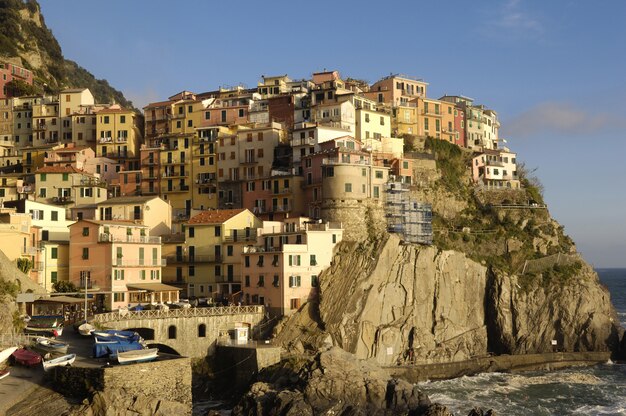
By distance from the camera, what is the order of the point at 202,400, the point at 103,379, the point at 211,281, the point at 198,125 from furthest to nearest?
the point at 198,125 < the point at 211,281 < the point at 202,400 < the point at 103,379

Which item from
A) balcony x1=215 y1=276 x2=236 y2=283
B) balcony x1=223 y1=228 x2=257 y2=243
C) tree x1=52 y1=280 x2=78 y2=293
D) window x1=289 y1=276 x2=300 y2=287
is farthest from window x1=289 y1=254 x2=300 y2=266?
tree x1=52 y1=280 x2=78 y2=293

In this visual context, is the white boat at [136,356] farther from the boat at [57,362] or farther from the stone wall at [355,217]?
the stone wall at [355,217]

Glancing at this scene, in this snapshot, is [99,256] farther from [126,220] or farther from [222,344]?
[222,344]

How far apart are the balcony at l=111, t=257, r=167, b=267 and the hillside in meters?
64.0

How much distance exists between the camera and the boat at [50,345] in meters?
54.2

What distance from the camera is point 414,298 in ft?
247

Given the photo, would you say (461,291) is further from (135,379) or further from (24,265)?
(24,265)

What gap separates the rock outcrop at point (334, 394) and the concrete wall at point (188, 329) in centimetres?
939

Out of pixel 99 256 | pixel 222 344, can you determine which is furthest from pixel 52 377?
pixel 99 256

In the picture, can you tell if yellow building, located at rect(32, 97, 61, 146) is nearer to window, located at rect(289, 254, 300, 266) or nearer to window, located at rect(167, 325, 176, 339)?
window, located at rect(289, 254, 300, 266)

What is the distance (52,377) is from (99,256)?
22.4 metres

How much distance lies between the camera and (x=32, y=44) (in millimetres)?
149875

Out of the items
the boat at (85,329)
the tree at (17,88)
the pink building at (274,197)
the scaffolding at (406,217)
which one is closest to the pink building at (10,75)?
the tree at (17,88)

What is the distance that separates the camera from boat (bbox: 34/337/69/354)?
5421 cm
